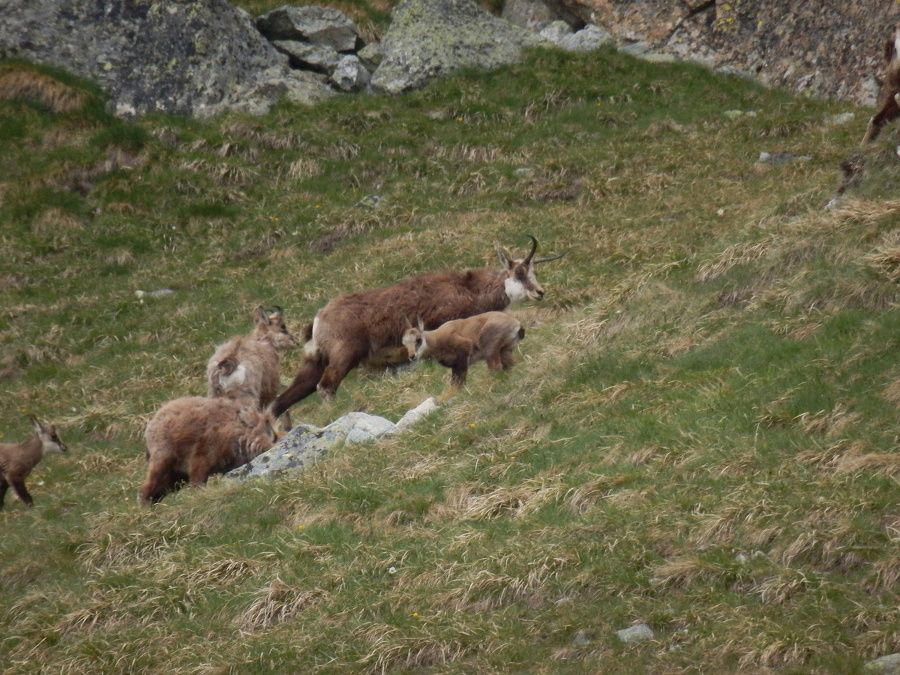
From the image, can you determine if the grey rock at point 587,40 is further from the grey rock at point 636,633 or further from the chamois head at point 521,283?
the grey rock at point 636,633

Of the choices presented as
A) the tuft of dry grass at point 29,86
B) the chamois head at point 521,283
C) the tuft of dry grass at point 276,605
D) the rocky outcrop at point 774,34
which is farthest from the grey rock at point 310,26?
the tuft of dry grass at point 276,605

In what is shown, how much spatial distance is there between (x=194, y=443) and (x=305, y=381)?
2.74 meters

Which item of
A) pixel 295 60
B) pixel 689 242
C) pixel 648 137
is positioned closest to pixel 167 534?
pixel 689 242

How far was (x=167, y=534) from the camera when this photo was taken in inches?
383

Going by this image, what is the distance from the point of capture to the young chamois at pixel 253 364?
12.5 m

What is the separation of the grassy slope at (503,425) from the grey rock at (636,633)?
71mm

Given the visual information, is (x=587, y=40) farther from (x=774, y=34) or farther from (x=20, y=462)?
(x=20, y=462)

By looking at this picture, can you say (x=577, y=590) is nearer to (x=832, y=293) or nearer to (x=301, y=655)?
(x=301, y=655)

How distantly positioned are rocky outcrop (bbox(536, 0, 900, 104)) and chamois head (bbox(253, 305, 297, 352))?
1309 centimetres

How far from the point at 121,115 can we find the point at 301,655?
1748 cm

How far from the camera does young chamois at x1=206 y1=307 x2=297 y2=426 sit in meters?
12.5

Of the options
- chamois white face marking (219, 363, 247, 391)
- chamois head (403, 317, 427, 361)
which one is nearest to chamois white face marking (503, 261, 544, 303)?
chamois head (403, 317, 427, 361)

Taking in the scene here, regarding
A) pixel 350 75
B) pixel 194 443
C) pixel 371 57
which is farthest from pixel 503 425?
pixel 371 57

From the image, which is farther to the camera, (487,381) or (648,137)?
A: (648,137)
